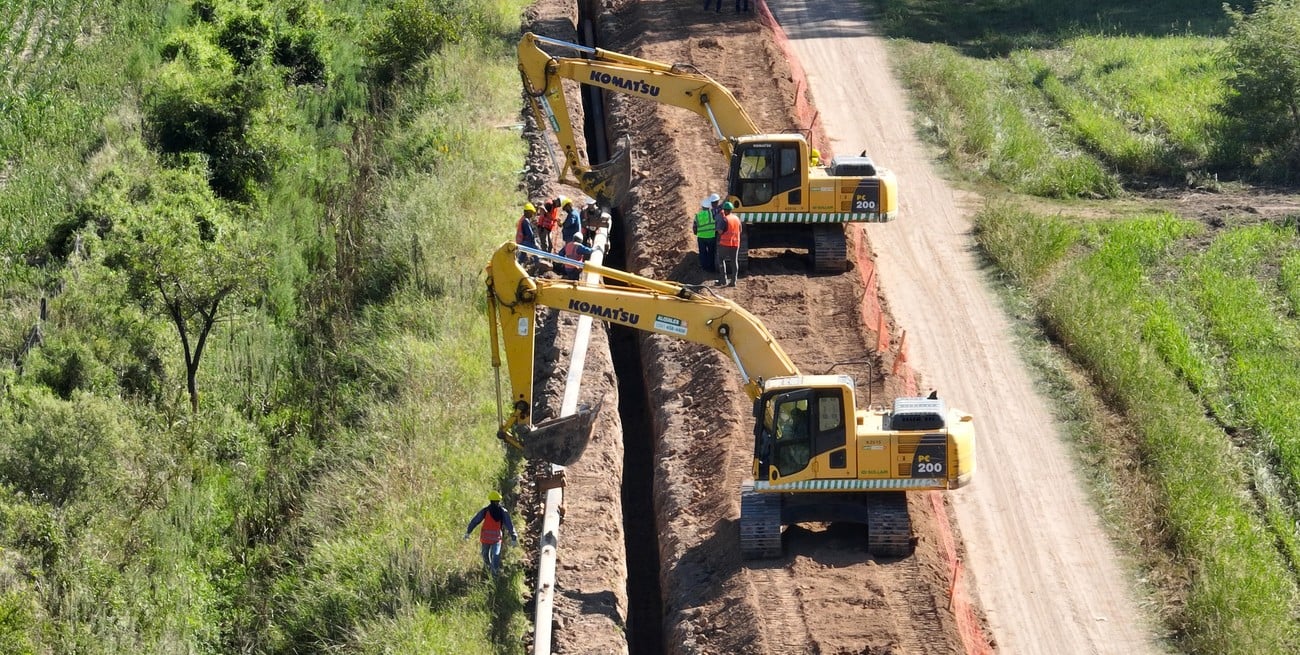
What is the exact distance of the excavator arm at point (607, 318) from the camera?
1912 centimetres

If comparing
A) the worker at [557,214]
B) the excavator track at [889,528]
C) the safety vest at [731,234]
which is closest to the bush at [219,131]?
the worker at [557,214]

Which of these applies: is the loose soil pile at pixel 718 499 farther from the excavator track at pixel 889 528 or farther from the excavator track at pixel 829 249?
the excavator track at pixel 829 249

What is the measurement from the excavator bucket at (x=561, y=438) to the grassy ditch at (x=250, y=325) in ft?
5.48

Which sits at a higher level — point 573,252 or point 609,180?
point 609,180

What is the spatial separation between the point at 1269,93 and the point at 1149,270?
8.00 metres

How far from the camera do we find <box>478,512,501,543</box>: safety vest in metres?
19.3

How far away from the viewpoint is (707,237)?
2605 cm

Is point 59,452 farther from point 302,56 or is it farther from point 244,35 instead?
point 302,56

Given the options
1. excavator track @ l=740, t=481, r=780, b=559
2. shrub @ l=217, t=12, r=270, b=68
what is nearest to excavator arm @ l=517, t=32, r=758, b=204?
excavator track @ l=740, t=481, r=780, b=559

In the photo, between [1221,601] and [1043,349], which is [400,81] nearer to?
[1043,349]

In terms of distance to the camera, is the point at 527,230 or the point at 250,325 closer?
the point at 527,230

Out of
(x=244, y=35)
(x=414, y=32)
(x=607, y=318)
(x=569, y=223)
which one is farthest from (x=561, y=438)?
(x=244, y=35)

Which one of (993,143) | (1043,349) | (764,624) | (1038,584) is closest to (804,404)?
(764,624)

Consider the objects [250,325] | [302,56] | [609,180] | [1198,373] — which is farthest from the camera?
[302,56]
